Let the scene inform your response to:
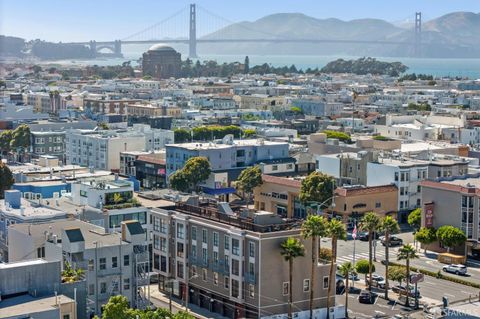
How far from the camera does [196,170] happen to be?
39031 millimetres

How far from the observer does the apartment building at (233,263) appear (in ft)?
74.6

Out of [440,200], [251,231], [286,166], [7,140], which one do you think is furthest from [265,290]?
[7,140]

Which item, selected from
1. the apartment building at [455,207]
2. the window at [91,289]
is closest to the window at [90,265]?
the window at [91,289]

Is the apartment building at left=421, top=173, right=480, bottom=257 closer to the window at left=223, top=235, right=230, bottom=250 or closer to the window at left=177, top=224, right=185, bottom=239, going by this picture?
the window at left=177, top=224, right=185, bottom=239

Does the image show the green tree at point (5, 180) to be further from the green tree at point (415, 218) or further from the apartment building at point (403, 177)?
the green tree at point (415, 218)

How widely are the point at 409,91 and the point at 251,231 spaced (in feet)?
231

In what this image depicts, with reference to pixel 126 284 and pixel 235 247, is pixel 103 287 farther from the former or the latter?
pixel 235 247

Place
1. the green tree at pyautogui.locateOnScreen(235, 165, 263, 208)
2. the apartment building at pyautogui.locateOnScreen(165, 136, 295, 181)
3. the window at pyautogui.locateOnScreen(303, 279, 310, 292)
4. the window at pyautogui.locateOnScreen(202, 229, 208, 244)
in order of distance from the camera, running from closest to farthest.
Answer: the window at pyautogui.locateOnScreen(303, 279, 310, 292) < the window at pyautogui.locateOnScreen(202, 229, 208, 244) < the green tree at pyautogui.locateOnScreen(235, 165, 263, 208) < the apartment building at pyautogui.locateOnScreen(165, 136, 295, 181)

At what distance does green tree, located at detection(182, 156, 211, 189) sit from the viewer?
38906 mm

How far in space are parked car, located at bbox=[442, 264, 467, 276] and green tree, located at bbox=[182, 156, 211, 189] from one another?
43.1ft

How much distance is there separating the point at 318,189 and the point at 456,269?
299 inches

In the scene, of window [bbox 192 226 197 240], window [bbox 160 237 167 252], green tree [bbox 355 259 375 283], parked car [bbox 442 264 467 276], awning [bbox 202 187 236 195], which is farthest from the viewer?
awning [bbox 202 187 236 195]

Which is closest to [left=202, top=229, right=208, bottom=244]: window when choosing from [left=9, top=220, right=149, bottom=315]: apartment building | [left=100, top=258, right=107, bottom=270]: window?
→ [left=9, top=220, right=149, bottom=315]: apartment building

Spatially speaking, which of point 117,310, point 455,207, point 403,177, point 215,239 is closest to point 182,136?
point 403,177
